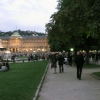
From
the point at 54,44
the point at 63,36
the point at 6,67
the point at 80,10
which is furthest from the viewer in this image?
the point at 54,44

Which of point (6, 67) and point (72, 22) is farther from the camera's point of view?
point (6, 67)

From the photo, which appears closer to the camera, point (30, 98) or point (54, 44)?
point (30, 98)

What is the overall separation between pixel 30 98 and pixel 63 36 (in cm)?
1494

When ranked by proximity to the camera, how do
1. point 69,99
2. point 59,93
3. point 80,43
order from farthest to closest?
point 80,43, point 59,93, point 69,99

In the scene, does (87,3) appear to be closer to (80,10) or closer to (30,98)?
(80,10)

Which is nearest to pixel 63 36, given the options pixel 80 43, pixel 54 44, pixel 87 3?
pixel 87 3

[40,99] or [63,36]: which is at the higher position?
[63,36]

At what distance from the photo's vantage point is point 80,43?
3859 cm

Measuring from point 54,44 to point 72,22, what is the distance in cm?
4087

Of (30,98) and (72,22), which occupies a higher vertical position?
(72,22)

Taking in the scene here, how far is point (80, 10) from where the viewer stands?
19.1 meters

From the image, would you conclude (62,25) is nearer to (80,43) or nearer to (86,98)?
(86,98)

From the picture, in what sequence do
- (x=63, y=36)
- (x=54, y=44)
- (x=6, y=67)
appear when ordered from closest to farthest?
(x=63, y=36) < (x=6, y=67) < (x=54, y=44)

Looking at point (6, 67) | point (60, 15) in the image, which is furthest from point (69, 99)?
point (6, 67)
